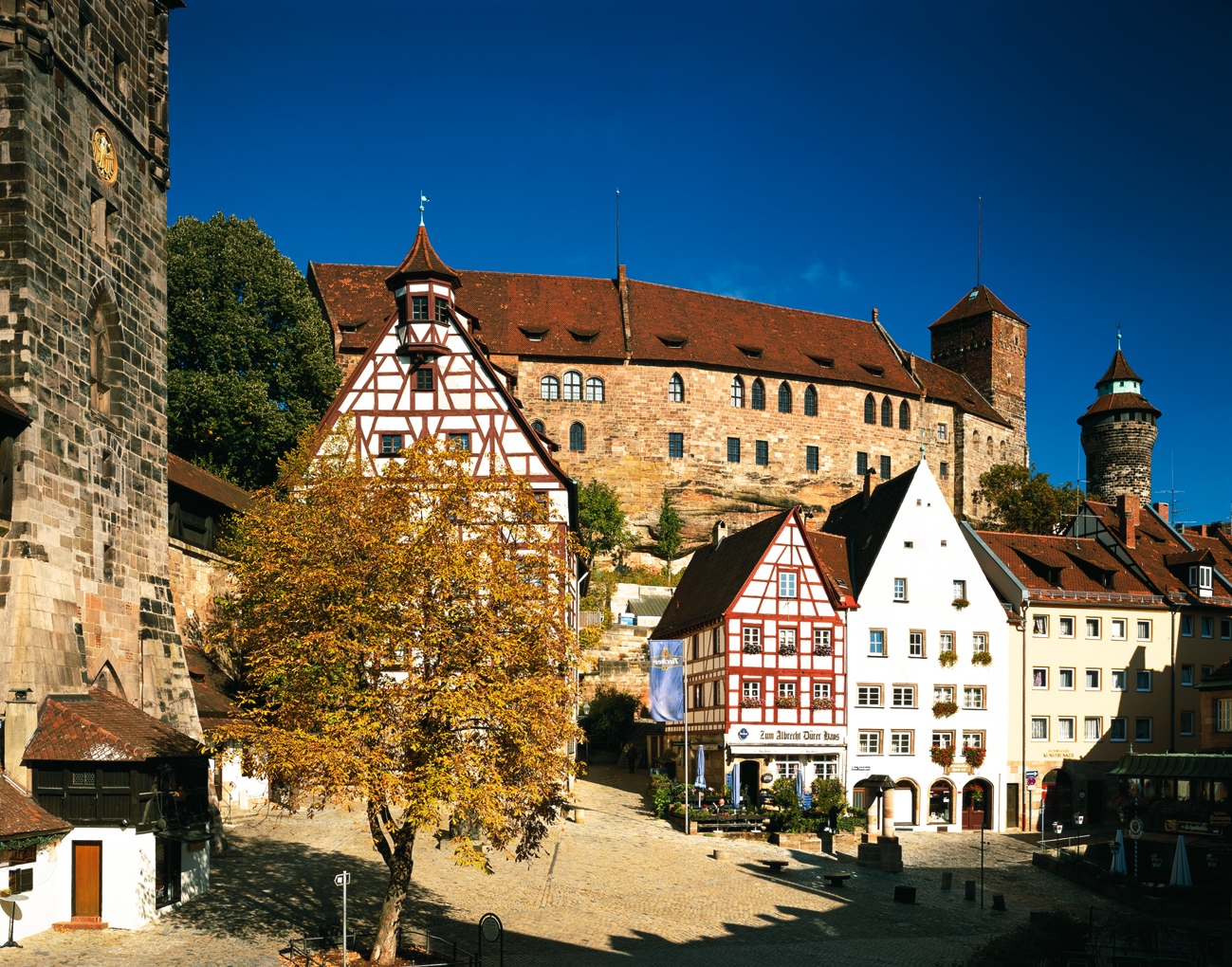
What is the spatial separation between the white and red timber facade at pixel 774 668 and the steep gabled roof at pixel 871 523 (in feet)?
5.39

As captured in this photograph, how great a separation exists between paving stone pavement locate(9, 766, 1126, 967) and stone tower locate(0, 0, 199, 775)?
12.5 ft

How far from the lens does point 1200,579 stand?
164ft

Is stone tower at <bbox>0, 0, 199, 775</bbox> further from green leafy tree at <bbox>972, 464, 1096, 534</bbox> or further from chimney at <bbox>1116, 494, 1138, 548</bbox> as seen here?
green leafy tree at <bbox>972, 464, 1096, 534</bbox>

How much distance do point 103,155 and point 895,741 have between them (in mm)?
29614

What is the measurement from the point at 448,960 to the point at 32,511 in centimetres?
1030

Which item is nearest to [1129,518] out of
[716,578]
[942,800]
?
[942,800]

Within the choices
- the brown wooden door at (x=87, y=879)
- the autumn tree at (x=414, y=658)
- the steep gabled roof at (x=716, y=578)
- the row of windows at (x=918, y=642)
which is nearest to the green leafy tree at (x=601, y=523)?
the steep gabled roof at (x=716, y=578)

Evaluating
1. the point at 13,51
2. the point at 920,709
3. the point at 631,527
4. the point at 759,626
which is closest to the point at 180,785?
the point at 13,51

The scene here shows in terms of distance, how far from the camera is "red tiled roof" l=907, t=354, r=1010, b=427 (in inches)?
3182

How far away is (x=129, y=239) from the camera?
27734 millimetres

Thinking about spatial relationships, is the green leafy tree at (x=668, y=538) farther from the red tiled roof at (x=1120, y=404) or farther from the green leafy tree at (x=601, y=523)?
the red tiled roof at (x=1120, y=404)

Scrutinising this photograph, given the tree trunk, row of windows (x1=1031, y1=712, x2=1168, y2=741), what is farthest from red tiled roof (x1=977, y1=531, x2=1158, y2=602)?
the tree trunk

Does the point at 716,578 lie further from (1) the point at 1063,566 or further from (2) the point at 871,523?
(1) the point at 1063,566

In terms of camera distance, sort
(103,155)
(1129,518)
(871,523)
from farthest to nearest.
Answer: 1. (1129,518)
2. (871,523)
3. (103,155)
